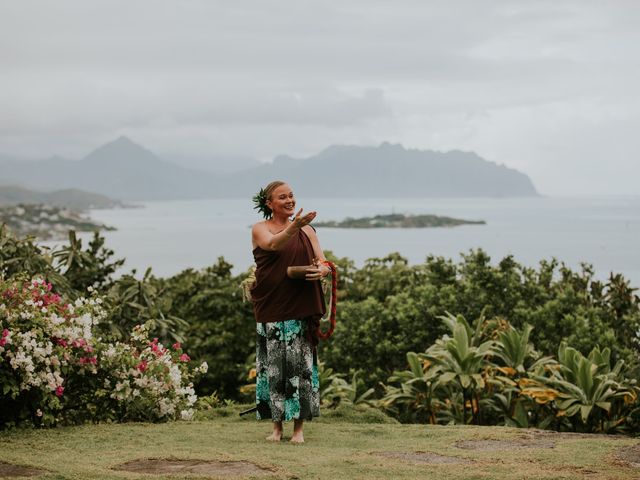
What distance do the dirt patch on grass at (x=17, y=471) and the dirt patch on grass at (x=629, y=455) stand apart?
4.00 metres

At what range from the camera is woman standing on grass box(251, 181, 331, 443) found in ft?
23.7

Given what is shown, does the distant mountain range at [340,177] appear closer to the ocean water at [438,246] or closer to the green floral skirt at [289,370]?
the ocean water at [438,246]

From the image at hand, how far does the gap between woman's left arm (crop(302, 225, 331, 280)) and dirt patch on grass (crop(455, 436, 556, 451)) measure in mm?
1770

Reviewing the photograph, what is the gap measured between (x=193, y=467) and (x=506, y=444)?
8.83ft

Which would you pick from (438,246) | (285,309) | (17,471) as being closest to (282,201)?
(285,309)

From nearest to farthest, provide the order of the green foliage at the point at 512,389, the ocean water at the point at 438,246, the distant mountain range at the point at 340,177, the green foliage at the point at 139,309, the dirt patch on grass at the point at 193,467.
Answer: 1. the dirt patch on grass at the point at 193,467
2. the green foliage at the point at 512,389
3. the green foliage at the point at 139,309
4. the ocean water at the point at 438,246
5. the distant mountain range at the point at 340,177

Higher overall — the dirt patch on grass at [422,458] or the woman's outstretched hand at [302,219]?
the woman's outstretched hand at [302,219]

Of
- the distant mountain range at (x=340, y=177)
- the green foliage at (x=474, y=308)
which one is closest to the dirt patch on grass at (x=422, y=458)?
the green foliage at (x=474, y=308)

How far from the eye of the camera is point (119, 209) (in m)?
73.8

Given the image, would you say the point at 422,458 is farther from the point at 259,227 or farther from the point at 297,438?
the point at 259,227

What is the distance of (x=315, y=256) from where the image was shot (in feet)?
24.3

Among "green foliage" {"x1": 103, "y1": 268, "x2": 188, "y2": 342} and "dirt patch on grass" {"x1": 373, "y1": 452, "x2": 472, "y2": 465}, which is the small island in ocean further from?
"dirt patch on grass" {"x1": 373, "y1": 452, "x2": 472, "y2": 465}

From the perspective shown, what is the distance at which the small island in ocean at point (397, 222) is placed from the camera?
31719 mm

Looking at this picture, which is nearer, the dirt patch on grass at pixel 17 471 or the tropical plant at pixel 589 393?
the dirt patch on grass at pixel 17 471
